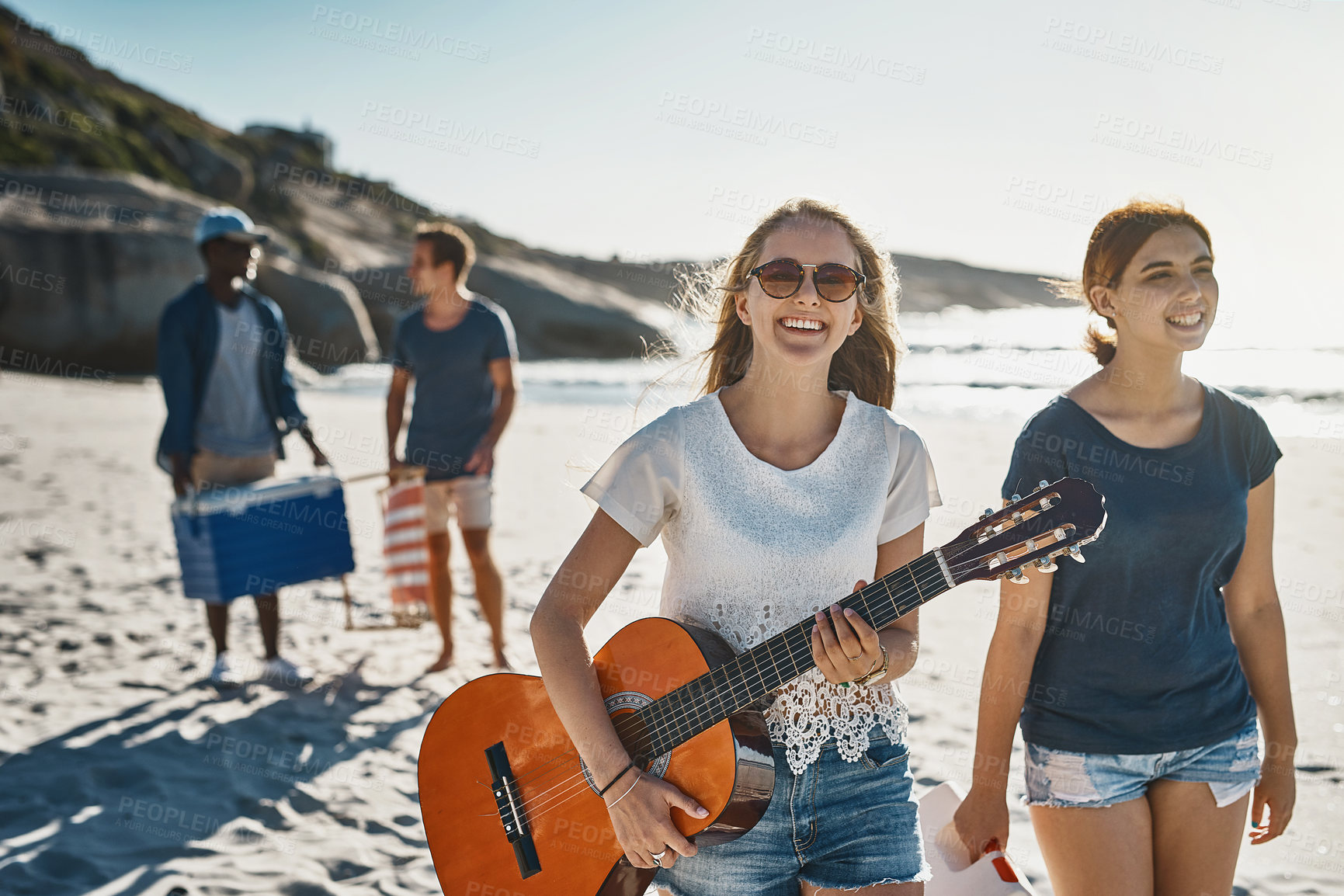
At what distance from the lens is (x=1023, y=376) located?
2408 cm

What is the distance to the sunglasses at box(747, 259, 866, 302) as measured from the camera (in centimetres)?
214

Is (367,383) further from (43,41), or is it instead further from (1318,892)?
(43,41)

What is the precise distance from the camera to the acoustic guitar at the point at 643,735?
1890mm

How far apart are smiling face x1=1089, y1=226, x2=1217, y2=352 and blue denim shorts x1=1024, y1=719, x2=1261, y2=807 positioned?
38.3 inches

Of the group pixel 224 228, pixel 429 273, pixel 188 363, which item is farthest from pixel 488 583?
pixel 224 228

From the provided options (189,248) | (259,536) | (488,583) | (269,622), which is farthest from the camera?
(189,248)

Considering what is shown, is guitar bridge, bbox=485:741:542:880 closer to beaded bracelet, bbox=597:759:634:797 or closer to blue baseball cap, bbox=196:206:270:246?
beaded bracelet, bbox=597:759:634:797

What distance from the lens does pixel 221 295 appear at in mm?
5090

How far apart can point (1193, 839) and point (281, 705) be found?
4.15m

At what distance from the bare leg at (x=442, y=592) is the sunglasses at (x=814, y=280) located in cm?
363

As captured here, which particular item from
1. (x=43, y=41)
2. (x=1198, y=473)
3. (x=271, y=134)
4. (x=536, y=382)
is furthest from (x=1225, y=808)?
(x=271, y=134)

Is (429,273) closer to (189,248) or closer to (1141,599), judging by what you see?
(1141,599)

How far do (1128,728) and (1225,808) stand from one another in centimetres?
31

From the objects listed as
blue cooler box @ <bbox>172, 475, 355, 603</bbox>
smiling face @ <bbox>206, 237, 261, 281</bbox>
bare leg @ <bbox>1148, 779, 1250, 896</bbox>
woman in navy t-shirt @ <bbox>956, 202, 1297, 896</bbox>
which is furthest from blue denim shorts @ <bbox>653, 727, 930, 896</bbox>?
smiling face @ <bbox>206, 237, 261, 281</bbox>
